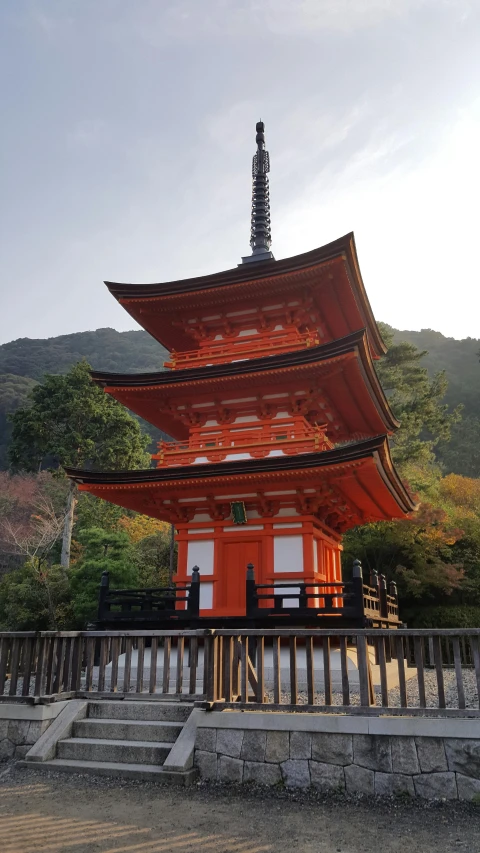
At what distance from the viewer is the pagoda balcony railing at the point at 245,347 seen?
15438 mm

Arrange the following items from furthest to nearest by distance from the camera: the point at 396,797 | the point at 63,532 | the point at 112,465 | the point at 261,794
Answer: the point at 112,465, the point at 63,532, the point at 261,794, the point at 396,797

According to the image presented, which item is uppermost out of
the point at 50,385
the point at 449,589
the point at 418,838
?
the point at 50,385

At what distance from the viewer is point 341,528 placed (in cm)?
1756

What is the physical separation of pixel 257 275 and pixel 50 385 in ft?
90.8

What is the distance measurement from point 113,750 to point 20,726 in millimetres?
1513

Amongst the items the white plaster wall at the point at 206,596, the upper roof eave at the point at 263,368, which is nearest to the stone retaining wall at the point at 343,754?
the white plaster wall at the point at 206,596

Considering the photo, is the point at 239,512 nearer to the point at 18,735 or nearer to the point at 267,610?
the point at 267,610

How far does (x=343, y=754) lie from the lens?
655 centimetres

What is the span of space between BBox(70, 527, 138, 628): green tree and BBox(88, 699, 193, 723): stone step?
17686mm

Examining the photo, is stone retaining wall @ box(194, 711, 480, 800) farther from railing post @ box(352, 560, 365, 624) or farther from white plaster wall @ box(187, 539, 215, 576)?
white plaster wall @ box(187, 539, 215, 576)

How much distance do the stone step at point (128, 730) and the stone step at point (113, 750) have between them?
9cm

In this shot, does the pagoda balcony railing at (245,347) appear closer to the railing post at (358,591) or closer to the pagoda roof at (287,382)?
the pagoda roof at (287,382)

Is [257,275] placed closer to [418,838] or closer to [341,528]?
[341,528]

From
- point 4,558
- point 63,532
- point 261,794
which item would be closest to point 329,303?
point 261,794
